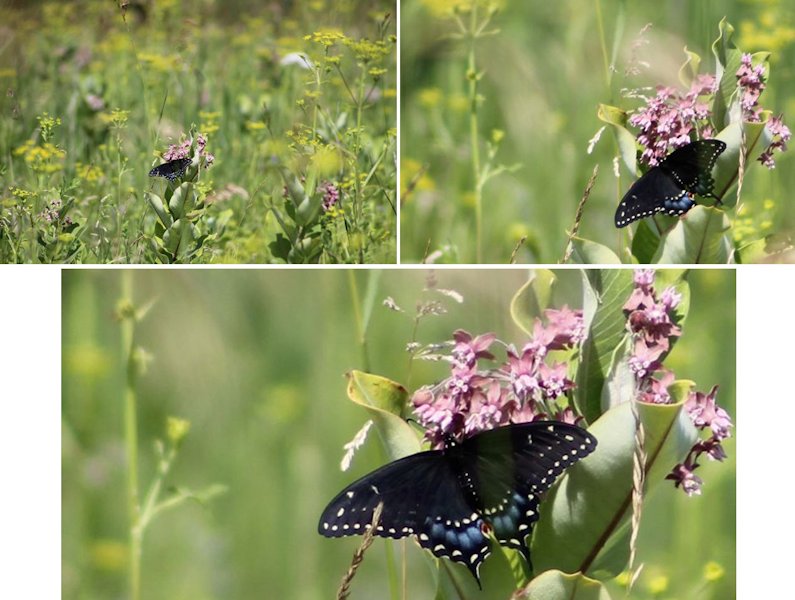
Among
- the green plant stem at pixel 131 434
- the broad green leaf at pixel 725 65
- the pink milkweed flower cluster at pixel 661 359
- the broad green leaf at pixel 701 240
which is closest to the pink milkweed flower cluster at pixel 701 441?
the pink milkweed flower cluster at pixel 661 359

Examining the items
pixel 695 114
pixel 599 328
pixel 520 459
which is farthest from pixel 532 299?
pixel 695 114

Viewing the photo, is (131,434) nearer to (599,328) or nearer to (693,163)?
(599,328)

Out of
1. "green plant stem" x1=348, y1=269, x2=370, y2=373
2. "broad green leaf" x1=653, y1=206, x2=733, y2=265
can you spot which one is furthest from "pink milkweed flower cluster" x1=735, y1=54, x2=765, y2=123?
"green plant stem" x1=348, y1=269, x2=370, y2=373

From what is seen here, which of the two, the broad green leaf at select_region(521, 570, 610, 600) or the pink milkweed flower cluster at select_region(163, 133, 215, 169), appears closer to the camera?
the broad green leaf at select_region(521, 570, 610, 600)

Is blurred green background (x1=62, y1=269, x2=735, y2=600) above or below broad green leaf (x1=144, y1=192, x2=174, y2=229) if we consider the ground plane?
below

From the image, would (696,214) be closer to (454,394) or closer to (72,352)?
(454,394)

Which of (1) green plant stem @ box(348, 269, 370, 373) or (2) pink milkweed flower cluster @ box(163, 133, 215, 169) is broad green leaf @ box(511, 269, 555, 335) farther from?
(2) pink milkweed flower cluster @ box(163, 133, 215, 169)
